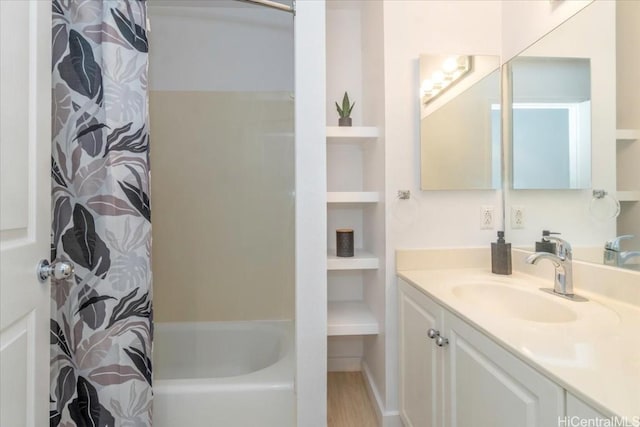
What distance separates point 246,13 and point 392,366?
89.8 inches

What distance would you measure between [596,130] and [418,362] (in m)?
1.14

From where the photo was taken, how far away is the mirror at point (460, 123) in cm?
160

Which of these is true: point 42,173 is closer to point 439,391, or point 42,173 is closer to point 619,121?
point 439,391

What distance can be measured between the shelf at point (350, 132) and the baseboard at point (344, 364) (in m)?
1.44

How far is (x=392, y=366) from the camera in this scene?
1560 mm

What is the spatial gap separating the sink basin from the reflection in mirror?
0.49m

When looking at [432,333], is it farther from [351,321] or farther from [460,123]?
[460,123]

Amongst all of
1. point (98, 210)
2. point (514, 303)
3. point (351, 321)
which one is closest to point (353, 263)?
point (351, 321)

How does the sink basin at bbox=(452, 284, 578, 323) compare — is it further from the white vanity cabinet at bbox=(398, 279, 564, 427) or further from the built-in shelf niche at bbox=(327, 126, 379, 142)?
the built-in shelf niche at bbox=(327, 126, 379, 142)

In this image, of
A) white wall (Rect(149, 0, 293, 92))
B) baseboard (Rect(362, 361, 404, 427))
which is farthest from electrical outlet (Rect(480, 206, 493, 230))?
white wall (Rect(149, 0, 293, 92))

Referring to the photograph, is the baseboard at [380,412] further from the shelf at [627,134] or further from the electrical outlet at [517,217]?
the shelf at [627,134]

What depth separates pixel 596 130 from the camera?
1134 millimetres

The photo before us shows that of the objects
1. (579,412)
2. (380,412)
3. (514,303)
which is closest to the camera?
(579,412)

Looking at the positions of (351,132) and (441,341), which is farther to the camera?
(351,132)
